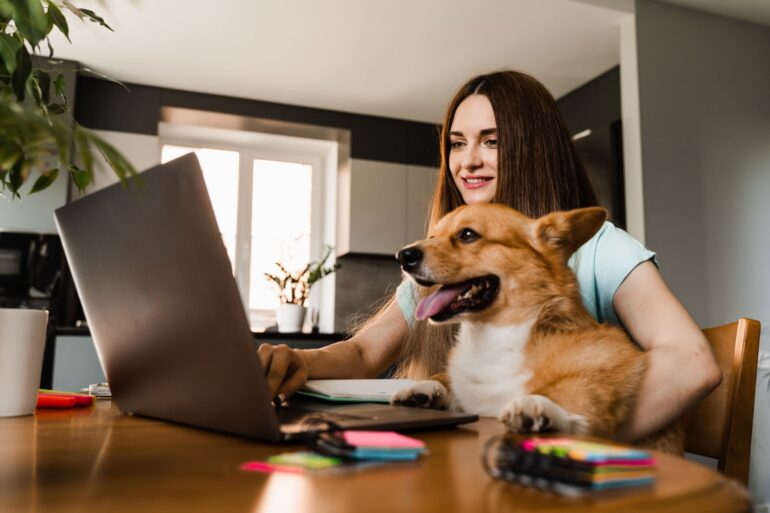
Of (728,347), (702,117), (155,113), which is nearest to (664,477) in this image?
(728,347)

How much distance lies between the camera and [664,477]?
419 millimetres

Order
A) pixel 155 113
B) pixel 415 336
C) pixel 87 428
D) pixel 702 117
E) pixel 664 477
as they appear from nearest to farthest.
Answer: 1. pixel 664 477
2. pixel 87 428
3. pixel 415 336
4. pixel 702 117
5. pixel 155 113

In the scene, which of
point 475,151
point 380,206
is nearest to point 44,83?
point 475,151

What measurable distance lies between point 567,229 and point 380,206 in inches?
158

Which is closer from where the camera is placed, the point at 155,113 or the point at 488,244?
the point at 488,244

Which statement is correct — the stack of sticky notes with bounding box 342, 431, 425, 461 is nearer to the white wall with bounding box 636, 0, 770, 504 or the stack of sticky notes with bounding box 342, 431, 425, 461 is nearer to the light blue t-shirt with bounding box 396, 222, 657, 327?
the light blue t-shirt with bounding box 396, 222, 657, 327

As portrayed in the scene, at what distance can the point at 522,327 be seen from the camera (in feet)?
2.98

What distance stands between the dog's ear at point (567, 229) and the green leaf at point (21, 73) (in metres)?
0.71

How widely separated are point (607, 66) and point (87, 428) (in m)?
4.16

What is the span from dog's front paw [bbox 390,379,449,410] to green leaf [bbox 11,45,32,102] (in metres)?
0.59

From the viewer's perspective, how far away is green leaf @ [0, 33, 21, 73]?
0.68 metres

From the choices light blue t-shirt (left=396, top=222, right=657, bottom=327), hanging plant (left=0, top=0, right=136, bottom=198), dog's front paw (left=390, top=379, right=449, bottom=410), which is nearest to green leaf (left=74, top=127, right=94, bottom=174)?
hanging plant (left=0, top=0, right=136, bottom=198)

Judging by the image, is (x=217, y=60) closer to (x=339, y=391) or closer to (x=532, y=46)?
(x=532, y=46)

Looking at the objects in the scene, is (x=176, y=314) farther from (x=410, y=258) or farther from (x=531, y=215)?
(x=531, y=215)
